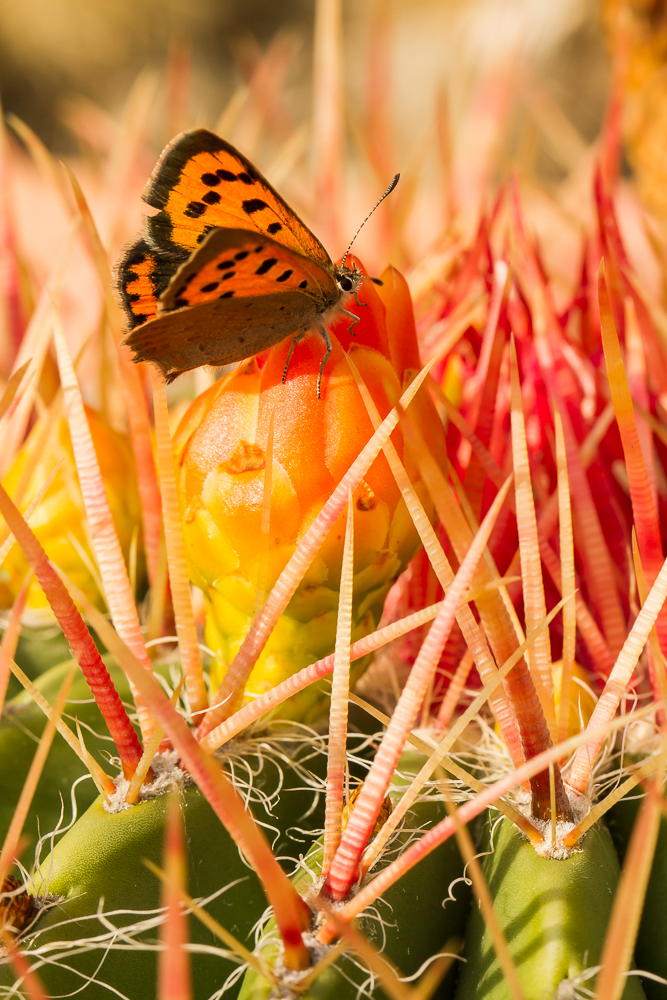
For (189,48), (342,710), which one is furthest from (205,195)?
(189,48)

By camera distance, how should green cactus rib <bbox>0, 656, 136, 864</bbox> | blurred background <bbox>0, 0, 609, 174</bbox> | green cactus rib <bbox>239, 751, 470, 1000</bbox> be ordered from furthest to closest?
blurred background <bbox>0, 0, 609, 174</bbox>
green cactus rib <bbox>0, 656, 136, 864</bbox>
green cactus rib <bbox>239, 751, 470, 1000</bbox>

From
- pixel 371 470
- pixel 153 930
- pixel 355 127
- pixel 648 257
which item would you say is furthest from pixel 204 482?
pixel 648 257

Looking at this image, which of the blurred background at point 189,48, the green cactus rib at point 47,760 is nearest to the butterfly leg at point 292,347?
the green cactus rib at point 47,760

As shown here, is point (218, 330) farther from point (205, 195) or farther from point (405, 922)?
point (405, 922)

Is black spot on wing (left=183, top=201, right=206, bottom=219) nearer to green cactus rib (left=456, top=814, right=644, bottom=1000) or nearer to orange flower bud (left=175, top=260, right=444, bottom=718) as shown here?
orange flower bud (left=175, top=260, right=444, bottom=718)

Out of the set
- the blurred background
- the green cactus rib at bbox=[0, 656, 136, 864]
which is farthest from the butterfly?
the blurred background

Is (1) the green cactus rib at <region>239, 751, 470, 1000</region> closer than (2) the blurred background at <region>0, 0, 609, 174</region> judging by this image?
Yes

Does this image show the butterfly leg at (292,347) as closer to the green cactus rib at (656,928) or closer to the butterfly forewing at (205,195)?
the butterfly forewing at (205,195)
